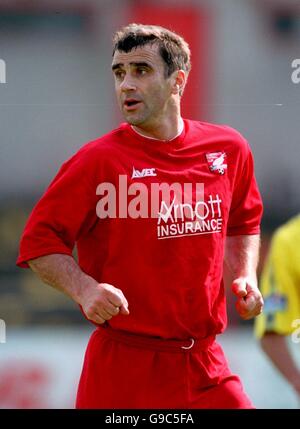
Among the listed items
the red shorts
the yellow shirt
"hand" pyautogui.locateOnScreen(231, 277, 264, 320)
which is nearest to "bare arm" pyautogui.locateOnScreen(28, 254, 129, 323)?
the red shorts

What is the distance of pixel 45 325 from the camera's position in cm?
670

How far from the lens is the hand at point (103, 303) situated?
2984mm

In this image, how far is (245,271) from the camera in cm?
353

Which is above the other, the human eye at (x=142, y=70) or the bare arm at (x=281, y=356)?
the human eye at (x=142, y=70)

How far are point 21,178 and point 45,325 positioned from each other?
1.04 metres

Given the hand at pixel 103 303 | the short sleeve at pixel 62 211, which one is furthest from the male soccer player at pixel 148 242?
the hand at pixel 103 303

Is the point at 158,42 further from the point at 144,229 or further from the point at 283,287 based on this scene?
the point at 283,287

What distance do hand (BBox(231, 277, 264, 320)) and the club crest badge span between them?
1.30ft

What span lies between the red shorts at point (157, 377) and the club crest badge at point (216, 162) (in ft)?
1.91

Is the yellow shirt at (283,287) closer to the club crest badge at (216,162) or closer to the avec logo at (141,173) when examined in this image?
the club crest badge at (216,162)

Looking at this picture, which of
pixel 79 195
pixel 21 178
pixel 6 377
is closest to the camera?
pixel 79 195

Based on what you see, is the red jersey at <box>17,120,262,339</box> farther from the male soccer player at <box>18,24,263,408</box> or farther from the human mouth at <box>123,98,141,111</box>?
the human mouth at <box>123,98,141,111</box>
